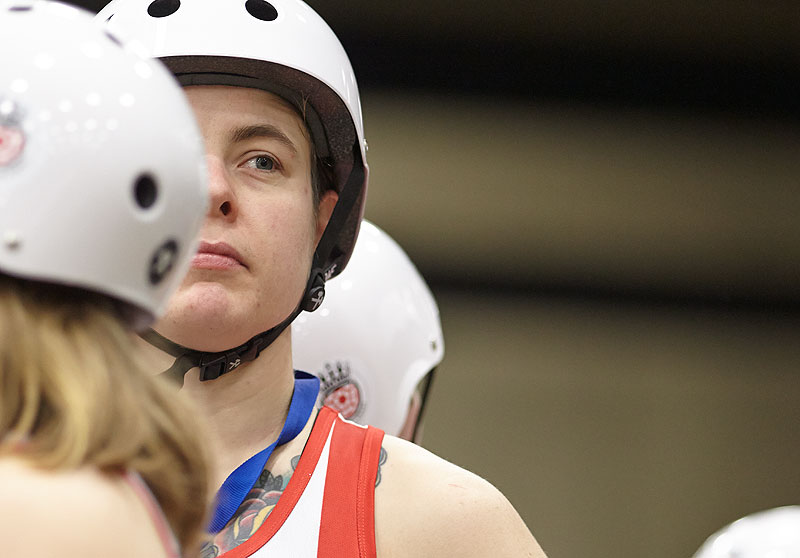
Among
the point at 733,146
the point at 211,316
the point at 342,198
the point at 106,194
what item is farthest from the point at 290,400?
the point at 733,146

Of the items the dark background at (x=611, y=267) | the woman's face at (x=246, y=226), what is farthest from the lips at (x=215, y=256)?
the dark background at (x=611, y=267)

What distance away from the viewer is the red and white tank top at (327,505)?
182 centimetres

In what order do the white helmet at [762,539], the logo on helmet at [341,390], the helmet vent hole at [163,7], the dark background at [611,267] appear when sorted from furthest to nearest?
the dark background at [611,267]
the logo on helmet at [341,390]
the helmet vent hole at [163,7]
the white helmet at [762,539]

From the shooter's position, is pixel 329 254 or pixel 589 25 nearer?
pixel 329 254

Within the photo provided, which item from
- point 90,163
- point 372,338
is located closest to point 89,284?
point 90,163

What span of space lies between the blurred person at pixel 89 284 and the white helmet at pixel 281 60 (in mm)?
833

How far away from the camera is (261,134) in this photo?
6.60 ft

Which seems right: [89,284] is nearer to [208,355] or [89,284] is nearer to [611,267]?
[208,355]

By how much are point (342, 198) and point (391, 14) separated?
13.4 ft

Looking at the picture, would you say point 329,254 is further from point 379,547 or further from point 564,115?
point 564,115

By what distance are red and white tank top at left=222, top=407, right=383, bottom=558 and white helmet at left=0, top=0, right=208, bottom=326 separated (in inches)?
28.4

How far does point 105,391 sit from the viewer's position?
99 centimetres

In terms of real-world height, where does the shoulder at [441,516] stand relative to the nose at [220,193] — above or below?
below

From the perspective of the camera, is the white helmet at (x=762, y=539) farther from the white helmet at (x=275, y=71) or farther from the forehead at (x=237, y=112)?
the forehead at (x=237, y=112)
